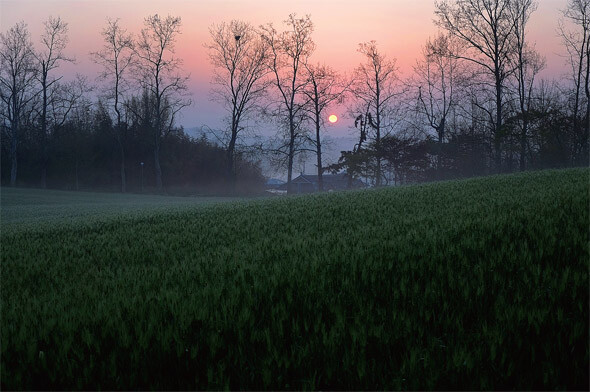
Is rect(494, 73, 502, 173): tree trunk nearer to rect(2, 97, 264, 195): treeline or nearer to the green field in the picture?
the green field

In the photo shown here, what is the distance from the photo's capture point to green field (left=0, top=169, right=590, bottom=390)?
7.84 ft

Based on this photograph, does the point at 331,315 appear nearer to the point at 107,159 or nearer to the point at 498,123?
the point at 498,123

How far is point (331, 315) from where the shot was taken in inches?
129

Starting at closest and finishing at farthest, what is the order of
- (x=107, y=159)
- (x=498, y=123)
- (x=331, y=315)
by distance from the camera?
(x=331, y=315), (x=498, y=123), (x=107, y=159)

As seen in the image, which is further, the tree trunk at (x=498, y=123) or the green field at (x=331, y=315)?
the tree trunk at (x=498, y=123)

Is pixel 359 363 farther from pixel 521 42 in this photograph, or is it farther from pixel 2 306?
pixel 521 42

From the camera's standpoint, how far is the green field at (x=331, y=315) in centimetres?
239

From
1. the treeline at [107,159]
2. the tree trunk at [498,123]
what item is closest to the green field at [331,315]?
the tree trunk at [498,123]

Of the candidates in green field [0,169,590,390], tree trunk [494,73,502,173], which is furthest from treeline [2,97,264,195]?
green field [0,169,590,390]

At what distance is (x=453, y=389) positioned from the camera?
219cm

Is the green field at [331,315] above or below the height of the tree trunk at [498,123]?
below

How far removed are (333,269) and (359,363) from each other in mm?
2260

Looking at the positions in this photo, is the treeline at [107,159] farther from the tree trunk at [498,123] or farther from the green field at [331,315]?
the green field at [331,315]

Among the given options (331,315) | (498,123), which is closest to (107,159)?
(498,123)
